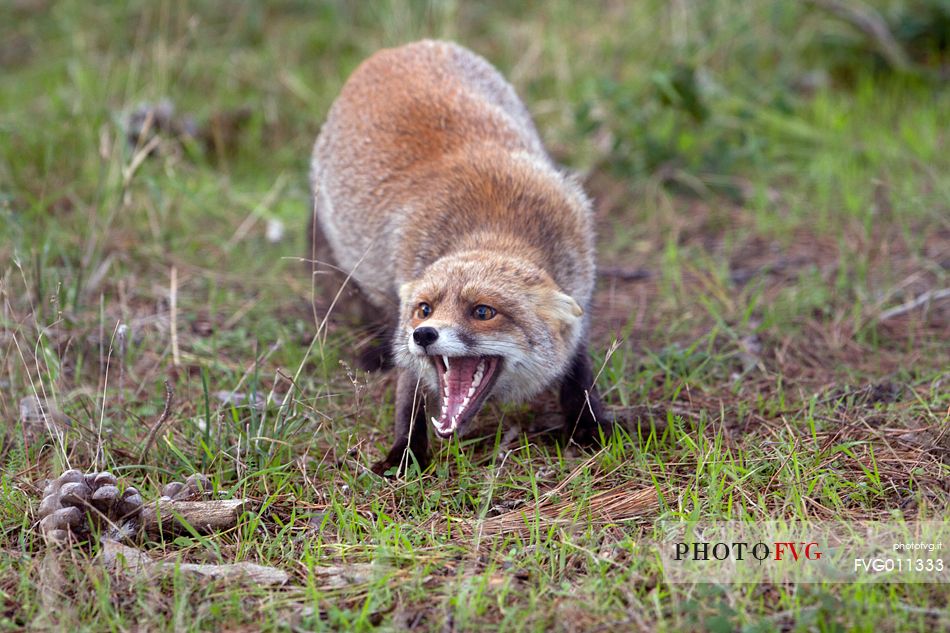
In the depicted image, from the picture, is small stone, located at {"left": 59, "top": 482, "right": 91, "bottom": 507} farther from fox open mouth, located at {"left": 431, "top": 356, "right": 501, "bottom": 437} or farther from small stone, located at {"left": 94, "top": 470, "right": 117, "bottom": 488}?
fox open mouth, located at {"left": 431, "top": 356, "right": 501, "bottom": 437}

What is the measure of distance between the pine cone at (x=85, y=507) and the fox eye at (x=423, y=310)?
1.58 metres

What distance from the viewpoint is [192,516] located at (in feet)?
13.6

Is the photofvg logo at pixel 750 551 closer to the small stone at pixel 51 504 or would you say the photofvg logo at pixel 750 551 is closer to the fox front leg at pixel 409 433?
the fox front leg at pixel 409 433

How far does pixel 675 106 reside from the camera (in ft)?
26.3

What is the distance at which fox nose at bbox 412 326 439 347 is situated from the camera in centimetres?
443

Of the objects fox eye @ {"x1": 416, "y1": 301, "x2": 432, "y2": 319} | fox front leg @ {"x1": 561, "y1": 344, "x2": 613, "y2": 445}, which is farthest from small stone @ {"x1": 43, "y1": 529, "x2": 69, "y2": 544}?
fox front leg @ {"x1": 561, "y1": 344, "x2": 613, "y2": 445}

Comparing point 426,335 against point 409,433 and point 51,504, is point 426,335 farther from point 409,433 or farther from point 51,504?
point 51,504

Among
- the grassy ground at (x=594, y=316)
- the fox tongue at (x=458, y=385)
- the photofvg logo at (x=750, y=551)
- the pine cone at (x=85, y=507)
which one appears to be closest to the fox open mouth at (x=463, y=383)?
the fox tongue at (x=458, y=385)

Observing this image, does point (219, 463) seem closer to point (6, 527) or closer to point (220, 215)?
point (6, 527)

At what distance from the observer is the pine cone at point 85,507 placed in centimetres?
392

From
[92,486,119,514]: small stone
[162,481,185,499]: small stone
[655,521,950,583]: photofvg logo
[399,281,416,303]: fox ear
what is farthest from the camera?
[399,281,416,303]: fox ear

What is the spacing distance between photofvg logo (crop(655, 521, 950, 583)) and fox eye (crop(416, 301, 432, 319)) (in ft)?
5.20

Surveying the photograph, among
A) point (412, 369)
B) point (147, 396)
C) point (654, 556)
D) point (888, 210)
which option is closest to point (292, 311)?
point (147, 396)

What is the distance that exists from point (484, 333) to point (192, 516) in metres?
1.54
